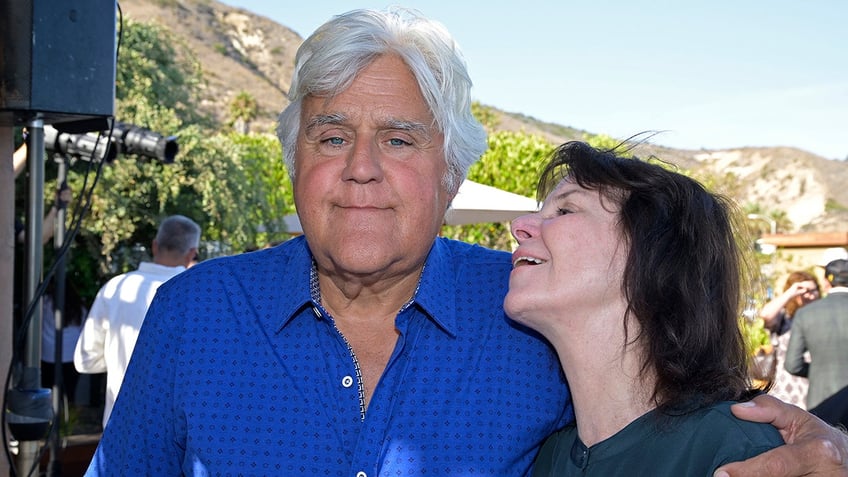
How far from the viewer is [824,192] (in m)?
61.6

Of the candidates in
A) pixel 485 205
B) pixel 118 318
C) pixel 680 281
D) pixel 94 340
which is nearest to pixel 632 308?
pixel 680 281

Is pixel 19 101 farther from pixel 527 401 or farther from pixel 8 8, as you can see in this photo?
pixel 527 401

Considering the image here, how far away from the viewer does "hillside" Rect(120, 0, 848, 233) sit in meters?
55.9

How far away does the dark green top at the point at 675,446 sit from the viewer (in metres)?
1.63

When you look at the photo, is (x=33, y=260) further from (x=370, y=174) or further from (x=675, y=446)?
(x=675, y=446)

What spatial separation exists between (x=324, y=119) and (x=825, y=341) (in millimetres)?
5305

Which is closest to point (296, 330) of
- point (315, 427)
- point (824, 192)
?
point (315, 427)

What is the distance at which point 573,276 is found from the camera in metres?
1.88

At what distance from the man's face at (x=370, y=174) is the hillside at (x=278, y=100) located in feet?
137

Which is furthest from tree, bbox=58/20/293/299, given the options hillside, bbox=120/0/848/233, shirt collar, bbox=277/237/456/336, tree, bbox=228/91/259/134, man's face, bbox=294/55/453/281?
hillside, bbox=120/0/848/233

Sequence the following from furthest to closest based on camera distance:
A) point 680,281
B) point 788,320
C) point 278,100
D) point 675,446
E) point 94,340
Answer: point 278,100, point 788,320, point 94,340, point 680,281, point 675,446

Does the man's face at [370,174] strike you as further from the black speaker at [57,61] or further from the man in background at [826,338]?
the man in background at [826,338]

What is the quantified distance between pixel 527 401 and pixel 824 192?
6564 cm

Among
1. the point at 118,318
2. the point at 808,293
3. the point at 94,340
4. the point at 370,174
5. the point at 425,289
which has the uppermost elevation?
the point at 370,174
